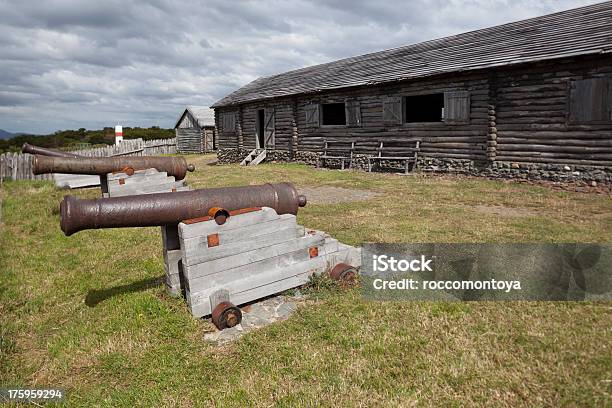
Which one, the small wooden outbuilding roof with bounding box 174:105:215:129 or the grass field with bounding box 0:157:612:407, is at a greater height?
the small wooden outbuilding roof with bounding box 174:105:215:129

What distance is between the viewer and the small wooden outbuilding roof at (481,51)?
36.1 ft

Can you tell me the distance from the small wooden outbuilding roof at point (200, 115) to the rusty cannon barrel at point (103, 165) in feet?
83.5

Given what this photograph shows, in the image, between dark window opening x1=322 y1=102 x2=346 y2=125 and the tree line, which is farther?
the tree line

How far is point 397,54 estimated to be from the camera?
18.3 m

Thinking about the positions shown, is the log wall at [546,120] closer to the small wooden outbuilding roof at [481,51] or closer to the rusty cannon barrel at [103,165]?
the small wooden outbuilding roof at [481,51]

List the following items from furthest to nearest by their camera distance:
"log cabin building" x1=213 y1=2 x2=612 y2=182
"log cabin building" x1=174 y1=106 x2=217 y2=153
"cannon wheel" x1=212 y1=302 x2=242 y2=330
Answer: "log cabin building" x1=174 y1=106 x2=217 y2=153 → "log cabin building" x1=213 y1=2 x2=612 y2=182 → "cannon wheel" x1=212 y1=302 x2=242 y2=330

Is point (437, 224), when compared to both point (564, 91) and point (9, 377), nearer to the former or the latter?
point (9, 377)

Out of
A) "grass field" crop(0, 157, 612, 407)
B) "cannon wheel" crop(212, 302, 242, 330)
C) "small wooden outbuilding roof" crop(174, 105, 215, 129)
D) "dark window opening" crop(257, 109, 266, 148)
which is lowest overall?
"grass field" crop(0, 157, 612, 407)

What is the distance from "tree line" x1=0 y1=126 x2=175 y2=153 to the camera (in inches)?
1432

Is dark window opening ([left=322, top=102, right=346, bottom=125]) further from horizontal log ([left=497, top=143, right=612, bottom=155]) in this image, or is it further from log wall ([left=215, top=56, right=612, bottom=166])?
horizontal log ([left=497, top=143, right=612, bottom=155])

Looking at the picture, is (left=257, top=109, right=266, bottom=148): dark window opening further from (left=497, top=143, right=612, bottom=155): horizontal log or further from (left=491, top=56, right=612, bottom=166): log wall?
(left=497, top=143, right=612, bottom=155): horizontal log

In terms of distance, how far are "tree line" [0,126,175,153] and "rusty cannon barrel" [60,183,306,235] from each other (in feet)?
117

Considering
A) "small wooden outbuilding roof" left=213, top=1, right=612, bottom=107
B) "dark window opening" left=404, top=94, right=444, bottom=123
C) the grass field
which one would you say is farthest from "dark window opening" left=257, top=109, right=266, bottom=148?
the grass field

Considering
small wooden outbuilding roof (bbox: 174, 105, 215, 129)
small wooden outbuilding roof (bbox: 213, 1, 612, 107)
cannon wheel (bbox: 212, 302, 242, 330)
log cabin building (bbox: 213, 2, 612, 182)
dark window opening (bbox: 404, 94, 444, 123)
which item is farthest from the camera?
small wooden outbuilding roof (bbox: 174, 105, 215, 129)
